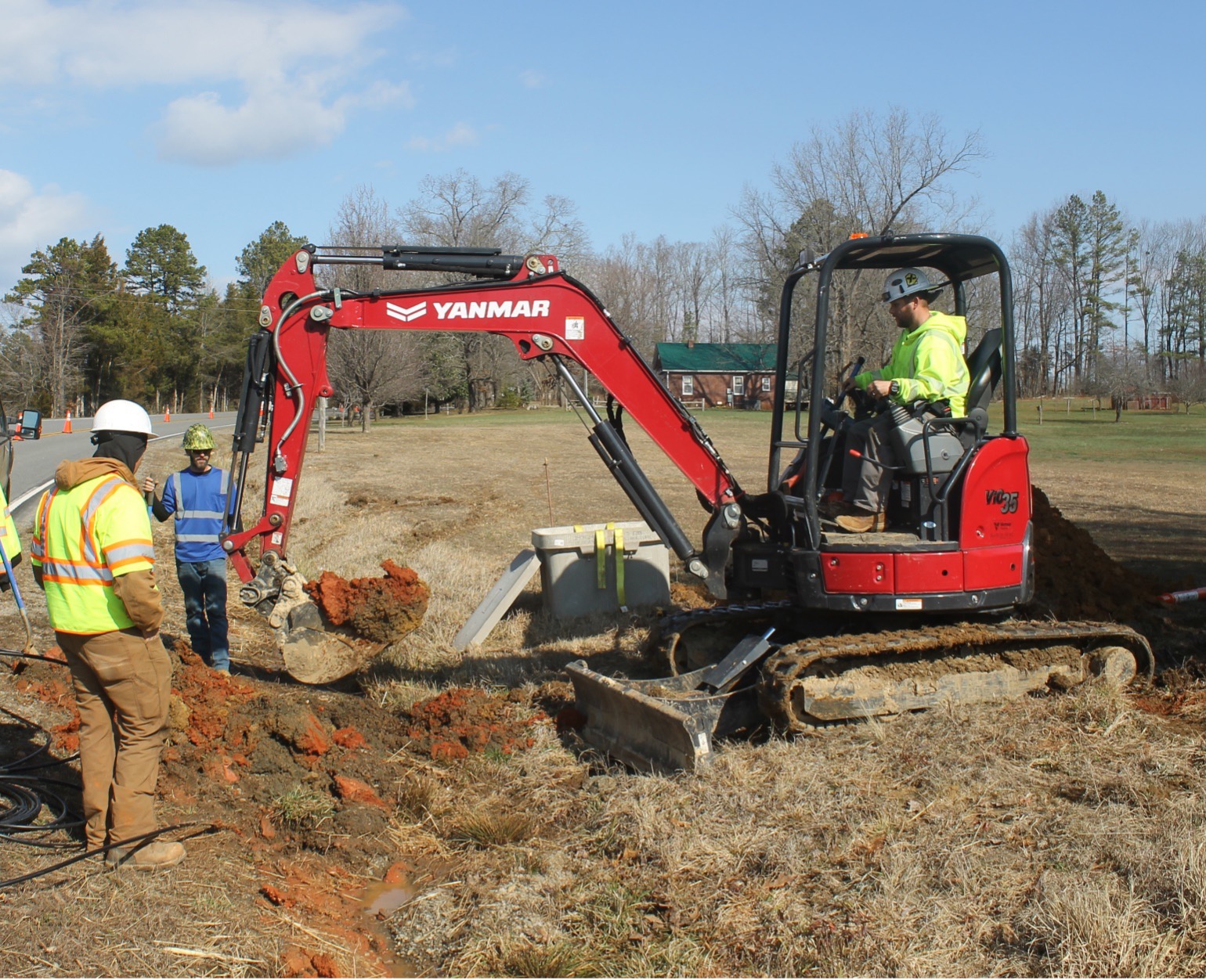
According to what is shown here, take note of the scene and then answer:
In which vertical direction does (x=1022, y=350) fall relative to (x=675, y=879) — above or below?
above

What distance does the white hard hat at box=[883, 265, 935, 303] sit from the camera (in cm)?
657

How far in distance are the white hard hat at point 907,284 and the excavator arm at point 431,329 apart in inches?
63.5

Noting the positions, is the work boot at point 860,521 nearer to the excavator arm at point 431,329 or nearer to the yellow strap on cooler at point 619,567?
the excavator arm at point 431,329

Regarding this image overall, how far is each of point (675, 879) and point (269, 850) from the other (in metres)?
2.18

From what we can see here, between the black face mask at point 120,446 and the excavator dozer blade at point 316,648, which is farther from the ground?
the black face mask at point 120,446

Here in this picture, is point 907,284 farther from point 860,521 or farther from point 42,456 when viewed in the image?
point 42,456

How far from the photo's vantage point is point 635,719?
6.54m

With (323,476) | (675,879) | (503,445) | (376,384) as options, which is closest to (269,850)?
(675,879)

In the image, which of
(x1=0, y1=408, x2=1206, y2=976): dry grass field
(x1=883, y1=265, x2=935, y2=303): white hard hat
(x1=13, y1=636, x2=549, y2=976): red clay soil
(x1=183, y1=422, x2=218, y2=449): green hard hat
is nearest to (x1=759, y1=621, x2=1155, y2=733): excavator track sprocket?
(x1=0, y1=408, x2=1206, y2=976): dry grass field

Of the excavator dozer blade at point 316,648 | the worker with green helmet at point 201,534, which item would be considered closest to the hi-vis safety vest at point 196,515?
the worker with green helmet at point 201,534

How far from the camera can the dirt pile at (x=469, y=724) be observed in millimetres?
7027

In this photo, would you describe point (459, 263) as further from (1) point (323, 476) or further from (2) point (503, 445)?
(2) point (503, 445)

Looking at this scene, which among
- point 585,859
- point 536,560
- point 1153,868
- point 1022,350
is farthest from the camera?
point 1022,350

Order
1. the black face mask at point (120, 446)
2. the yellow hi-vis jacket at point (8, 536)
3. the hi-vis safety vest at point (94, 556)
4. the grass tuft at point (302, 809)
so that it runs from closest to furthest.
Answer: the hi-vis safety vest at point (94, 556) → the black face mask at point (120, 446) → the grass tuft at point (302, 809) → the yellow hi-vis jacket at point (8, 536)
